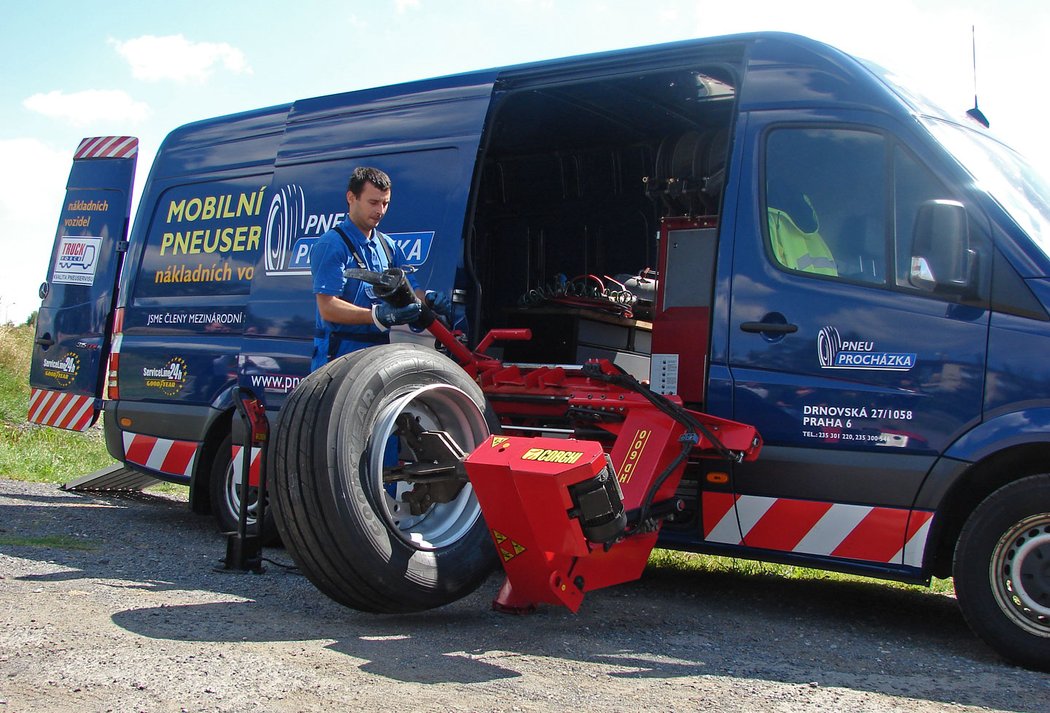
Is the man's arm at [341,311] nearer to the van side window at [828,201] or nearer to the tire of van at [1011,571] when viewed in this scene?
the van side window at [828,201]

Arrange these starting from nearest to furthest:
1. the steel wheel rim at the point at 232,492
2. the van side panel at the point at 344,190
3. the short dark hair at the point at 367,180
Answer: the short dark hair at the point at 367,180 → the van side panel at the point at 344,190 → the steel wheel rim at the point at 232,492

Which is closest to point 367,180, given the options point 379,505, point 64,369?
point 379,505

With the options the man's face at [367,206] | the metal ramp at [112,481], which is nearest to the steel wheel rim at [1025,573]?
the man's face at [367,206]

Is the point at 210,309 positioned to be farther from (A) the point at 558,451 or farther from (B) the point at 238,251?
(A) the point at 558,451

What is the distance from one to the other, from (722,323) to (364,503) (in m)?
1.82

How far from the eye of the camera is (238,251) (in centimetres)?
701

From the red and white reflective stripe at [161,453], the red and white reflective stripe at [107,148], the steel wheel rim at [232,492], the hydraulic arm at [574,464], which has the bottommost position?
the steel wheel rim at [232,492]

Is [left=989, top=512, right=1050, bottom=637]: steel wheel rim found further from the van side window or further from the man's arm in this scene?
the man's arm

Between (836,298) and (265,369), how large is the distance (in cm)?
331

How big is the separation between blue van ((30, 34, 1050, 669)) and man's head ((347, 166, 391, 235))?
60cm

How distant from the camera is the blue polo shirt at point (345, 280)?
16.9ft

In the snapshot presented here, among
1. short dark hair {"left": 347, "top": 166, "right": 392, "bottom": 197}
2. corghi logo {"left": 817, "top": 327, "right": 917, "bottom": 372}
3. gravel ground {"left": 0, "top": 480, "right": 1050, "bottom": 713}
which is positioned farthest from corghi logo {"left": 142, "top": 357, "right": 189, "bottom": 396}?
corghi logo {"left": 817, "top": 327, "right": 917, "bottom": 372}

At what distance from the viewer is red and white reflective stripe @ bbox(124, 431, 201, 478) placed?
7.02m

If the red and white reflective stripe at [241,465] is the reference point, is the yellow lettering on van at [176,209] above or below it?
above
